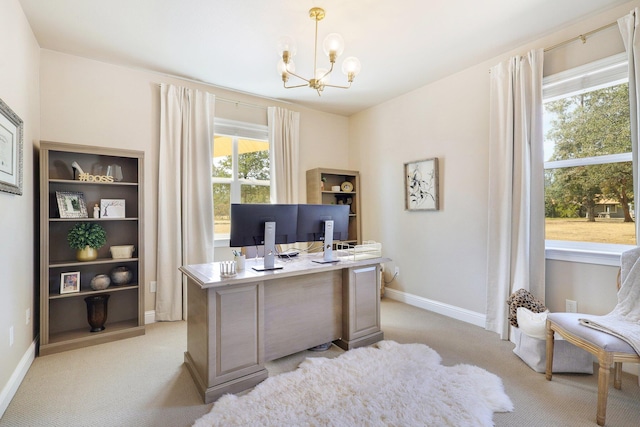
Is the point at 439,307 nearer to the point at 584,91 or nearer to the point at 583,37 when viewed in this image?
the point at 584,91

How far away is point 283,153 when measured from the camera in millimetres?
4246

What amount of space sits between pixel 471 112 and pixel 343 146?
2.09 meters

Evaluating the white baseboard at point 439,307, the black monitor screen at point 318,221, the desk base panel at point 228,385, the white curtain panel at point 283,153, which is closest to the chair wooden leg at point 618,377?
the white baseboard at point 439,307

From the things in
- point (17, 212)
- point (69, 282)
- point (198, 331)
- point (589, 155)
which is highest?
point (589, 155)

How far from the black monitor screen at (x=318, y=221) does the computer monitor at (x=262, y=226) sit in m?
0.13

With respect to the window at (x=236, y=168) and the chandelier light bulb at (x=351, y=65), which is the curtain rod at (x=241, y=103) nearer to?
the window at (x=236, y=168)

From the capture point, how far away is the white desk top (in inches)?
79.1

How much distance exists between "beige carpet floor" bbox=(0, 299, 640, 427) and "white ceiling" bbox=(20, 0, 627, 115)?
2768 millimetres

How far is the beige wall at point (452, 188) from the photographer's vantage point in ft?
8.36

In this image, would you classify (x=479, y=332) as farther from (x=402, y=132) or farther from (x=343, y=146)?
(x=343, y=146)

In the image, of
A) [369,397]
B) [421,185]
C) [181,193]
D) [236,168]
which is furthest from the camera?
[236,168]

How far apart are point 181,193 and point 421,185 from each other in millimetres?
2864

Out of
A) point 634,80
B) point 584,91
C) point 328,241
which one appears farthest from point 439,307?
point 634,80

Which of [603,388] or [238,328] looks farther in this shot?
[238,328]
